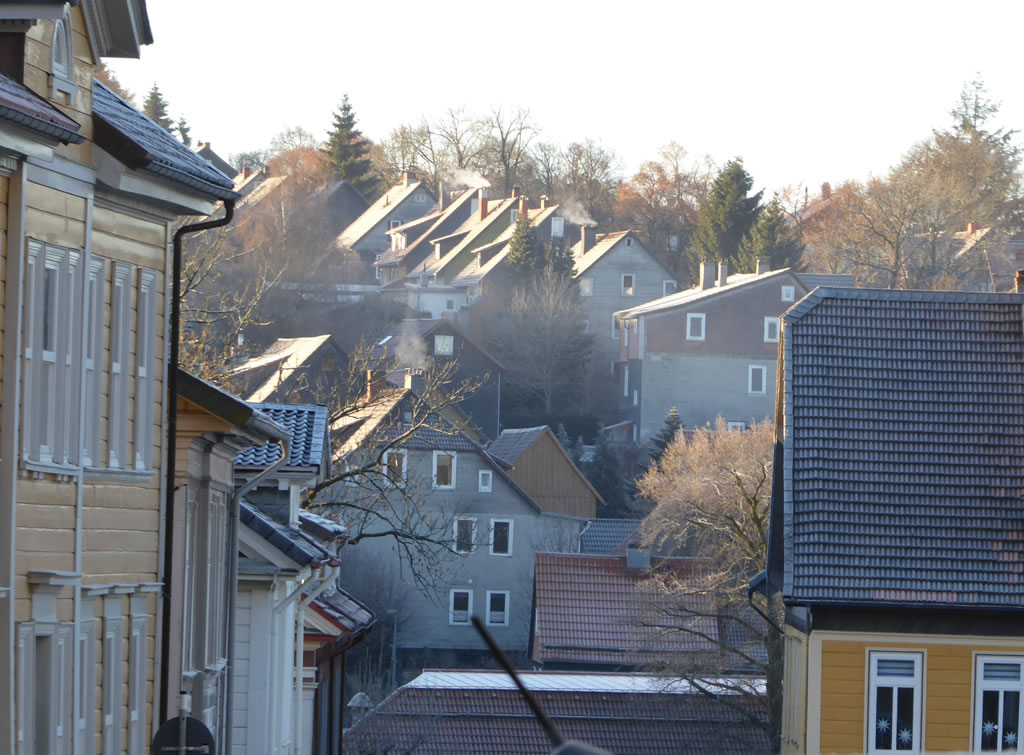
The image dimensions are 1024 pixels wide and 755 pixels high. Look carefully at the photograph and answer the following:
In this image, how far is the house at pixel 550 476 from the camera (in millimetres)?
66188

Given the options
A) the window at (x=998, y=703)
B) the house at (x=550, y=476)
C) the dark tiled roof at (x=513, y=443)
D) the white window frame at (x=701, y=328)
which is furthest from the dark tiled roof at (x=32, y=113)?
the white window frame at (x=701, y=328)

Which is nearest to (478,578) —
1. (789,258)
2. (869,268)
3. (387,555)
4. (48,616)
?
(387,555)

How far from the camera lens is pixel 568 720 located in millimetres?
37281

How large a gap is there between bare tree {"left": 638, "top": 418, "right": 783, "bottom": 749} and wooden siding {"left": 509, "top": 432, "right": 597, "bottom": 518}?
1517 cm

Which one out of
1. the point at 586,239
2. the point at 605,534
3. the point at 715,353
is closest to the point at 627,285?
the point at 586,239

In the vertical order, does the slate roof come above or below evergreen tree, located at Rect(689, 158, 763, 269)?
below

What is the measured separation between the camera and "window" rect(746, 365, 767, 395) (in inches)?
2982

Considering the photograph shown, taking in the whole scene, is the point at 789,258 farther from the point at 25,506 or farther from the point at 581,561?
the point at 25,506

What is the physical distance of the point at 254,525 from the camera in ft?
56.5

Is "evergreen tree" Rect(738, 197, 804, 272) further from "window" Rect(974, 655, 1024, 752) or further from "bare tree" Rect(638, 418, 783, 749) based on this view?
"window" Rect(974, 655, 1024, 752)

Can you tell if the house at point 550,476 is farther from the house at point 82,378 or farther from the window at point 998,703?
the house at point 82,378

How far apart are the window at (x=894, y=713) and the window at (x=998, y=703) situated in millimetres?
698

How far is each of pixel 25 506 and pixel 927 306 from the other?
15943 mm

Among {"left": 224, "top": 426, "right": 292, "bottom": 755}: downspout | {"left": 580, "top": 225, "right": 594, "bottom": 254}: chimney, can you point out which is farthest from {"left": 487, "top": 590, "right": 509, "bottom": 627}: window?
{"left": 224, "top": 426, "right": 292, "bottom": 755}: downspout
